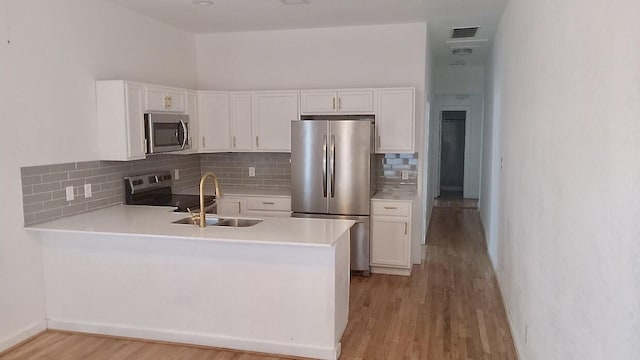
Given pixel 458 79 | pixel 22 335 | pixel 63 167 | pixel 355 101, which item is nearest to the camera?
pixel 22 335

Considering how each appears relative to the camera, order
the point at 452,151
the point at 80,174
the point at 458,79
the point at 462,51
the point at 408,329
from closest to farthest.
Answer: the point at 408,329 < the point at 80,174 < the point at 462,51 < the point at 458,79 < the point at 452,151

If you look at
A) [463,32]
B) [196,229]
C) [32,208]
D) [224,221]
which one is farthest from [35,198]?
[463,32]

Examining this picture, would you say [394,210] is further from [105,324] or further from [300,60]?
[105,324]

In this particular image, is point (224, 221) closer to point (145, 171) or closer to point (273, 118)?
point (145, 171)

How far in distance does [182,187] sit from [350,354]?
132 inches

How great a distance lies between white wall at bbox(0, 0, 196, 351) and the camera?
356 cm

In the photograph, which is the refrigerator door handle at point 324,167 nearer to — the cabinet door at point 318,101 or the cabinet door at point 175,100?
the cabinet door at point 318,101

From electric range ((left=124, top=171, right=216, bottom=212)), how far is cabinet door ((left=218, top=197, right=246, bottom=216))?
0.40 m

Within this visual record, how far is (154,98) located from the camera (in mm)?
4664

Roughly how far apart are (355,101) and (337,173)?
0.86m

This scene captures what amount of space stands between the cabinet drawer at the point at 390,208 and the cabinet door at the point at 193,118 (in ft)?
7.04

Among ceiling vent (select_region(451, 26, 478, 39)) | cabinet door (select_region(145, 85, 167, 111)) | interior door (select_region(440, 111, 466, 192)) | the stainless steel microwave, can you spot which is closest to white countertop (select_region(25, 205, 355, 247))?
the stainless steel microwave

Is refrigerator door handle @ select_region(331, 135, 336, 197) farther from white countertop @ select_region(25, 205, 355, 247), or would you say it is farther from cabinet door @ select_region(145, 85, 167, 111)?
cabinet door @ select_region(145, 85, 167, 111)

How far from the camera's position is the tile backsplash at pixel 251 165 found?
622 centimetres
